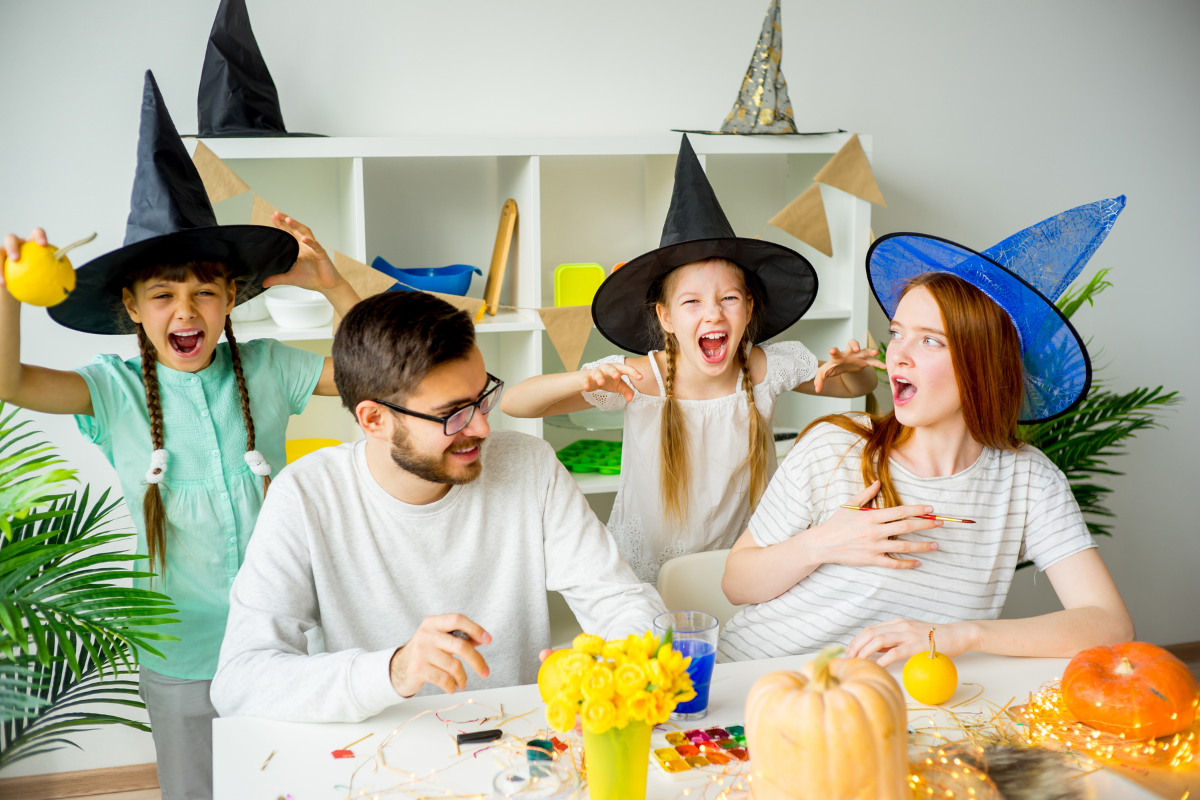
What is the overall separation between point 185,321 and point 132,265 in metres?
0.14

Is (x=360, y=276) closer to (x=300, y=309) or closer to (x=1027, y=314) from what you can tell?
(x=300, y=309)

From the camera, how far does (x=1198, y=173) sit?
3541 mm

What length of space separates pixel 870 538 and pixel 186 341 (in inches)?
55.9

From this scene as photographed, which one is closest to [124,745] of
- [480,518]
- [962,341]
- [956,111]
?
[480,518]

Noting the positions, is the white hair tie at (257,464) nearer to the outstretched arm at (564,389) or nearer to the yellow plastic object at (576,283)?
the outstretched arm at (564,389)

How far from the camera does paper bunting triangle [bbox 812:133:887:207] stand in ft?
8.94

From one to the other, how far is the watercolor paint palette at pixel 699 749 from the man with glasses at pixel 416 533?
0.30 meters

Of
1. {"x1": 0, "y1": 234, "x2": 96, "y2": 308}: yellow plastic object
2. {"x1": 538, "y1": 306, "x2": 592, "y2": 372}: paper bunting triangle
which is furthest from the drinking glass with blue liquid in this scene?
{"x1": 538, "y1": 306, "x2": 592, "y2": 372}: paper bunting triangle

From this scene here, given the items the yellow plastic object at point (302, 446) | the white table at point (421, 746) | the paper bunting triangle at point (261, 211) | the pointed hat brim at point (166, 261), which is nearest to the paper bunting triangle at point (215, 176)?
the paper bunting triangle at point (261, 211)

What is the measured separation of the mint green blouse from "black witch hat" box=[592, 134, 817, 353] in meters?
0.94

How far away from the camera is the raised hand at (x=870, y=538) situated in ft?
5.23

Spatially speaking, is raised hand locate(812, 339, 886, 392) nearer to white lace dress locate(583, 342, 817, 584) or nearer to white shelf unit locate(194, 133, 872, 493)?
white lace dress locate(583, 342, 817, 584)

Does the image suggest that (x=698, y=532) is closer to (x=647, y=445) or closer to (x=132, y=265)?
(x=647, y=445)

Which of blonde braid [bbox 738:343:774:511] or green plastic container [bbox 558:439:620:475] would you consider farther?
green plastic container [bbox 558:439:620:475]
